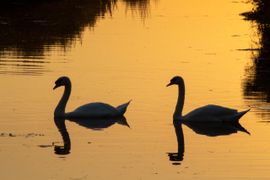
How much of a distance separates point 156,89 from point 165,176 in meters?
9.20

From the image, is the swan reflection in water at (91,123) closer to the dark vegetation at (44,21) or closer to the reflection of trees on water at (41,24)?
the reflection of trees on water at (41,24)

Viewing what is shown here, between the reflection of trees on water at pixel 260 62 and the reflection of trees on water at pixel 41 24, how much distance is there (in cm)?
514

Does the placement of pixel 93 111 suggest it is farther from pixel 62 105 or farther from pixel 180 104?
pixel 180 104

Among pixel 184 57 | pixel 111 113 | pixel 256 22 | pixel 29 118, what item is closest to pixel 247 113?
pixel 111 113

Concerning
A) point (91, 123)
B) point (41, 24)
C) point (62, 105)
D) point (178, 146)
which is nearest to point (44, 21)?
point (41, 24)

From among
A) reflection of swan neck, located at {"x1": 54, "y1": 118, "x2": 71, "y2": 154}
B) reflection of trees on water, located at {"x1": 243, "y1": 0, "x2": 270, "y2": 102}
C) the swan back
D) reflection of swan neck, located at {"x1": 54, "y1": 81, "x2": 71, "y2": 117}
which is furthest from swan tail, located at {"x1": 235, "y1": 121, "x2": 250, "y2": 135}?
reflection of swan neck, located at {"x1": 54, "y1": 81, "x2": 71, "y2": 117}

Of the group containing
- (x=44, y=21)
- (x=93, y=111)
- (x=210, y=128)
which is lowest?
(x=44, y=21)

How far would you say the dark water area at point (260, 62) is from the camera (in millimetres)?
24219

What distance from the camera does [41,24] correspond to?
40.4m

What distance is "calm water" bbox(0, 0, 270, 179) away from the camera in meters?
16.3

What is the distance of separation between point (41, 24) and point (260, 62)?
12086mm

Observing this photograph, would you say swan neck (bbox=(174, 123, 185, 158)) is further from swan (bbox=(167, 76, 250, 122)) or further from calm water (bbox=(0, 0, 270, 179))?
swan (bbox=(167, 76, 250, 122))

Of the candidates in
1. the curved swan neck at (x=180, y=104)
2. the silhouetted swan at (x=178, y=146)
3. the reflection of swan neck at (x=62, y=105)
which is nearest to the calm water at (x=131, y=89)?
the silhouetted swan at (x=178, y=146)

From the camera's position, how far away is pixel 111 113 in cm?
2105
